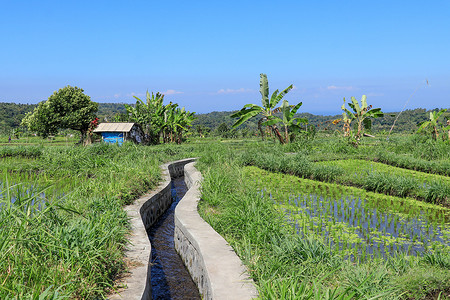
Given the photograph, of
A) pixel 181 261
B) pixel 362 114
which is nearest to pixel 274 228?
pixel 181 261

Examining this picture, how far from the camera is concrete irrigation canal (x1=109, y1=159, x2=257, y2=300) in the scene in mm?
3562

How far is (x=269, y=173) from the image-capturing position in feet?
39.2

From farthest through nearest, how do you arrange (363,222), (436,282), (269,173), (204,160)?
(204,160), (269,173), (363,222), (436,282)

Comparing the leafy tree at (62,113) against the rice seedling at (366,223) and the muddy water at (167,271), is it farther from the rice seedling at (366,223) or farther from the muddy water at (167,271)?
the rice seedling at (366,223)

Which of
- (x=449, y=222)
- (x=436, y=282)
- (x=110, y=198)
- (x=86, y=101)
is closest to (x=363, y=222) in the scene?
(x=449, y=222)

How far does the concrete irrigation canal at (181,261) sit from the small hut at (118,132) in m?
15.6

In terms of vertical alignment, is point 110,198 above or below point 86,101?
below

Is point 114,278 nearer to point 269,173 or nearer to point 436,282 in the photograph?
point 436,282

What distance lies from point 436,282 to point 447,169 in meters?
9.02

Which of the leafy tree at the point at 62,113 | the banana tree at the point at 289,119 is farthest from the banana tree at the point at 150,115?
the banana tree at the point at 289,119

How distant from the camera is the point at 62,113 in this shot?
31703 millimetres

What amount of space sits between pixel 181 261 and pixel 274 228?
1698 mm

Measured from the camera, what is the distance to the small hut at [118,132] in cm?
2261

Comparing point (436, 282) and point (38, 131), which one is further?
point (38, 131)
